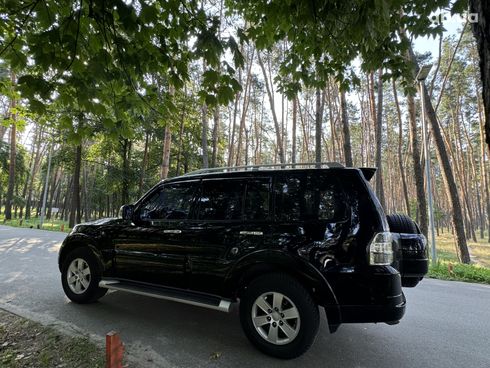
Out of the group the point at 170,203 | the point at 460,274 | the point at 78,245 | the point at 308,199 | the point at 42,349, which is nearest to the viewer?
the point at 42,349

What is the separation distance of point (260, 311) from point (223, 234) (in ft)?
3.18

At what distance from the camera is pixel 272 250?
3.25 metres

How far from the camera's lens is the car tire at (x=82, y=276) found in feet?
14.8

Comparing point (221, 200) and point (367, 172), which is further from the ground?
point (367, 172)

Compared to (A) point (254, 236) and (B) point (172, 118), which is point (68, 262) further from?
(A) point (254, 236)

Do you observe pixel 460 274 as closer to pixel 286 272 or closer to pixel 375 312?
pixel 375 312

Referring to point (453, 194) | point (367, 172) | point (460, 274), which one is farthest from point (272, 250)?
point (453, 194)

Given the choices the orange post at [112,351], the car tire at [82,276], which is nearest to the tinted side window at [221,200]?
the orange post at [112,351]

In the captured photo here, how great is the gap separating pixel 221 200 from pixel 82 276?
2657mm

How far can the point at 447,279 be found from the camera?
7.62m

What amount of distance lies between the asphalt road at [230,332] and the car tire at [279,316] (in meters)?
0.15

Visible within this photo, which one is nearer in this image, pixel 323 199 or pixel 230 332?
pixel 323 199

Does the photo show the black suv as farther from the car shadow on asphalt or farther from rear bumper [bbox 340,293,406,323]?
the car shadow on asphalt

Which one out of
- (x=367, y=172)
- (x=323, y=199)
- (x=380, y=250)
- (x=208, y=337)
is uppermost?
(x=367, y=172)
